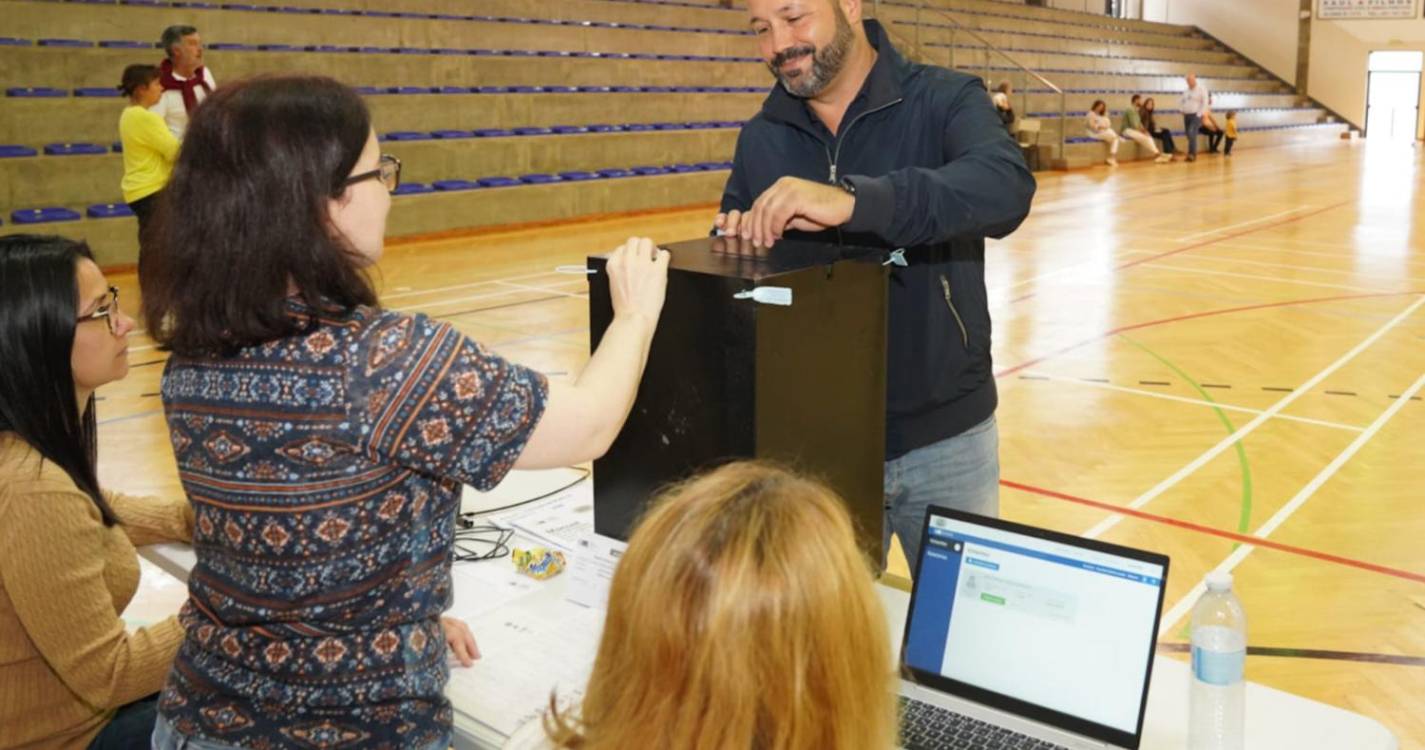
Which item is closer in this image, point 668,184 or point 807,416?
point 807,416

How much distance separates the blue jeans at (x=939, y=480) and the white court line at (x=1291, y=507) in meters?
1.09

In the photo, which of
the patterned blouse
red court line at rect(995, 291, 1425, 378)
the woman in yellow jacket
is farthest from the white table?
the woman in yellow jacket

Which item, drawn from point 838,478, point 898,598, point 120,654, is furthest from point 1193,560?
point 120,654

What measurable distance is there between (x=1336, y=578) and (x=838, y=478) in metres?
2.52

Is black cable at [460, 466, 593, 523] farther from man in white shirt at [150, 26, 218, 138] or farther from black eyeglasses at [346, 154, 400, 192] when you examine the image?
man in white shirt at [150, 26, 218, 138]

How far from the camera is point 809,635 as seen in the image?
99cm

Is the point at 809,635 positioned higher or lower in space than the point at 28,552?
higher

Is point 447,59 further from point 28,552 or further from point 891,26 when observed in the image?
point 28,552

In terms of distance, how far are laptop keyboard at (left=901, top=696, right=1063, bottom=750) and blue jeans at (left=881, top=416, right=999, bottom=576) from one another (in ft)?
1.54

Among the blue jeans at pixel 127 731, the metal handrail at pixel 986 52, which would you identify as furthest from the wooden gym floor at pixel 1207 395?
the metal handrail at pixel 986 52

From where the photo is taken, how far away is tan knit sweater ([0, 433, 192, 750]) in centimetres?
189

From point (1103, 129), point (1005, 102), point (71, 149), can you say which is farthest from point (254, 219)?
point (1103, 129)

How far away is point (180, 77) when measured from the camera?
23.5ft

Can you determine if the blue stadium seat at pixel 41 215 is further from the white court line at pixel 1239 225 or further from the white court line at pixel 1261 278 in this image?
the white court line at pixel 1239 225
